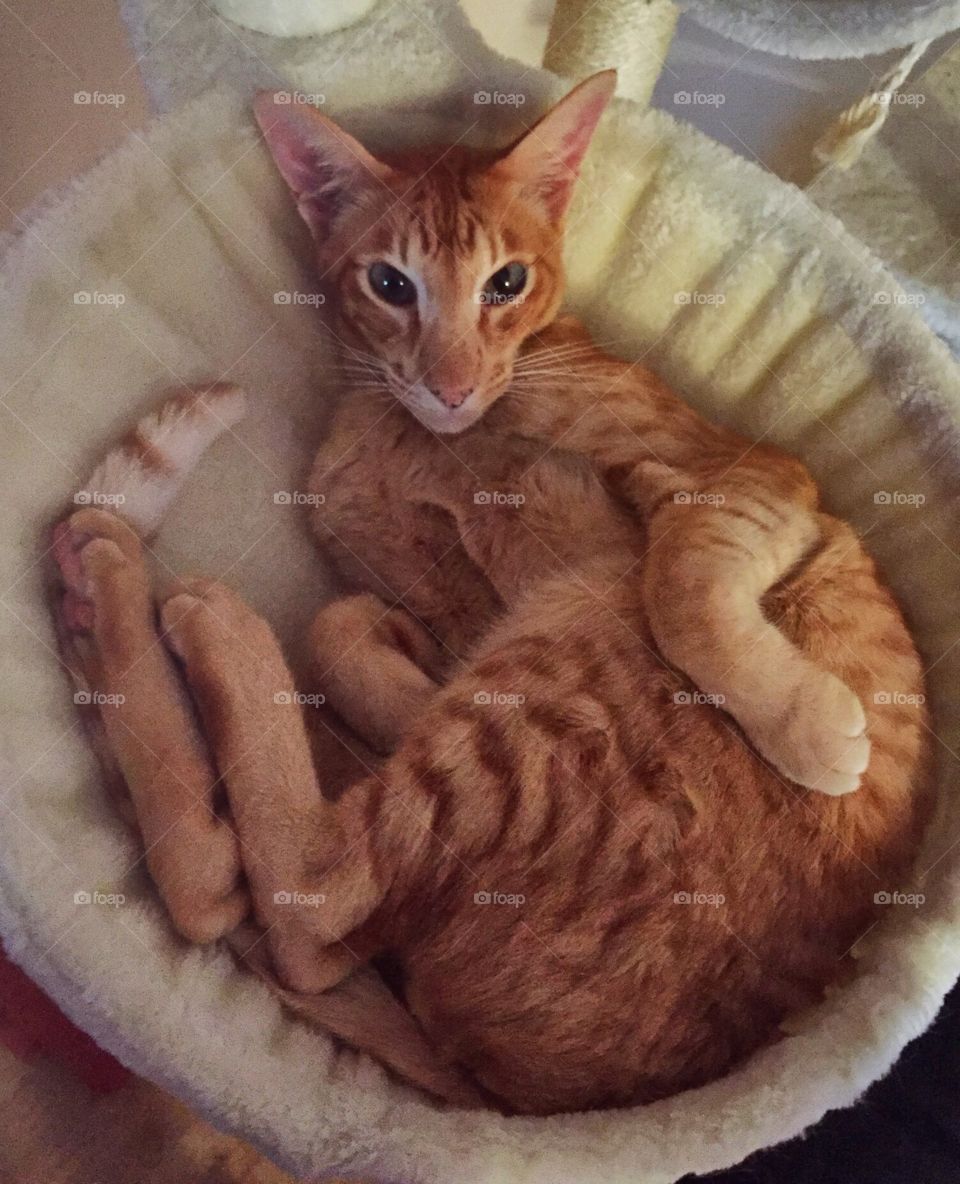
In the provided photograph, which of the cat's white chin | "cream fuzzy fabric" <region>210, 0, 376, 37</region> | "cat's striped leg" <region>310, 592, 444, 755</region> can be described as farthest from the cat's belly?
"cream fuzzy fabric" <region>210, 0, 376, 37</region>

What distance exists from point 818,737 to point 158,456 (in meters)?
0.78

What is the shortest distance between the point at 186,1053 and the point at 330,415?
78cm

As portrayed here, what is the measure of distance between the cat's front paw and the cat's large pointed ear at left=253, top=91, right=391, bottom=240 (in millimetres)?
748

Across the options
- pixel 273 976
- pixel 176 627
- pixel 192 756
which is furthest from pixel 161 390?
pixel 273 976

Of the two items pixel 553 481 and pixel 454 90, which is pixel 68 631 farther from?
pixel 454 90

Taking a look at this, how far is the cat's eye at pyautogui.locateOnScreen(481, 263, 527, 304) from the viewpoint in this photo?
1.04 meters

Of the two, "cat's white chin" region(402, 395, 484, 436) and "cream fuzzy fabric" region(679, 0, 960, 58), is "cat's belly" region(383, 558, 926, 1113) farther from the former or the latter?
"cream fuzzy fabric" region(679, 0, 960, 58)

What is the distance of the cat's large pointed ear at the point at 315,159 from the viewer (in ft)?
3.18

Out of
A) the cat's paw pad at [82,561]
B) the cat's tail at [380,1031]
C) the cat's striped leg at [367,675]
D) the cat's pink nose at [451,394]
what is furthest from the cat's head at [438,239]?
the cat's tail at [380,1031]

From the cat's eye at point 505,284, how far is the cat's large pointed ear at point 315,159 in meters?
0.17

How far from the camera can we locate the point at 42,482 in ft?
3.11

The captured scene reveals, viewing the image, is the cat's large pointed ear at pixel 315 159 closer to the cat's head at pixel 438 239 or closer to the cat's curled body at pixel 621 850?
the cat's head at pixel 438 239

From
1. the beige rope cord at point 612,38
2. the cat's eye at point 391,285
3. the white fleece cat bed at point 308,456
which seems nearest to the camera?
the white fleece cat bed at point 308,456

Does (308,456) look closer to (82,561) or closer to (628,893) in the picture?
(82,561)
